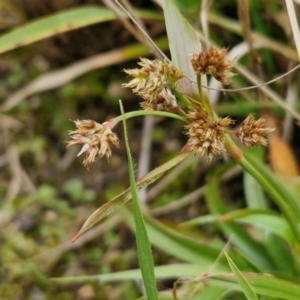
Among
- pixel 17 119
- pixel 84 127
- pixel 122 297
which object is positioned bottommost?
pixel 122 297

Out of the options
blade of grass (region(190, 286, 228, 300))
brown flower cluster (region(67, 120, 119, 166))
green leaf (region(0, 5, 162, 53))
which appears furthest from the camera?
green leaf (region(0, 5, 162, 53))

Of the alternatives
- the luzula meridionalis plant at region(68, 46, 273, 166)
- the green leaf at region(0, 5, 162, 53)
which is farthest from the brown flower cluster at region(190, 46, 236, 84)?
the green leaf at region(0, 5, 162, 53)

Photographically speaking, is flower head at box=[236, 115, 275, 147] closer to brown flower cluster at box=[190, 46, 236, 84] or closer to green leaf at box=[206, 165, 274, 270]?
brown flower cluster at box=[190, 46, 236, 84]

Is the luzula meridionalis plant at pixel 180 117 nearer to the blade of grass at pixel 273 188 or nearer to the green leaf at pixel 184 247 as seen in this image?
the blade of grass at pixel 273 188

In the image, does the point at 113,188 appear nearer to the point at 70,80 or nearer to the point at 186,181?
the point at 186,181

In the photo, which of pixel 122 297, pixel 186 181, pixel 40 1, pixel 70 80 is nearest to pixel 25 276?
pixel 122 297

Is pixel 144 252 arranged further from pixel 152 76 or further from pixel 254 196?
pixel 254 196
